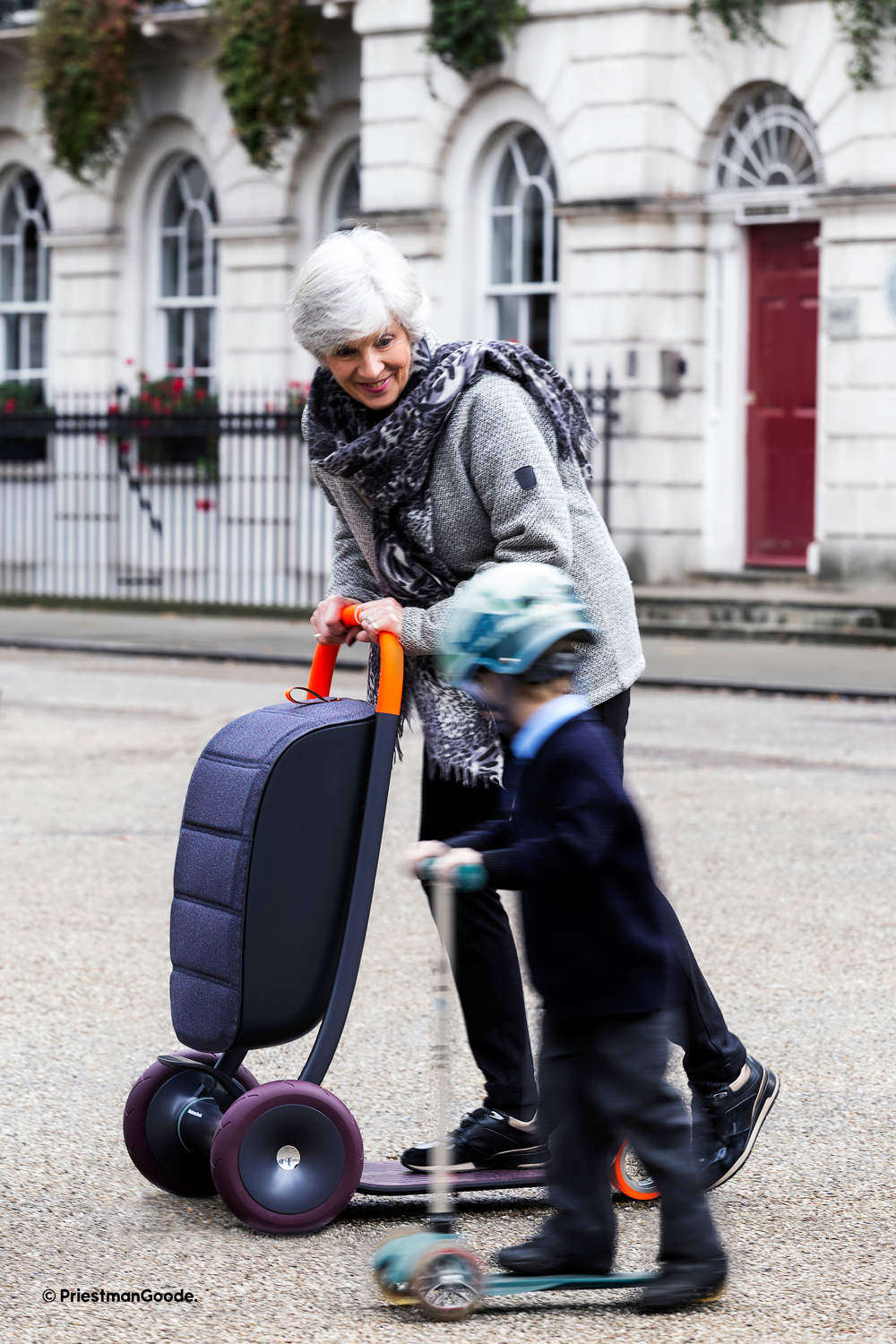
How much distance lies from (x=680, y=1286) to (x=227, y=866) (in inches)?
40.5

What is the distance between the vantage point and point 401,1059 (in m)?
4.81

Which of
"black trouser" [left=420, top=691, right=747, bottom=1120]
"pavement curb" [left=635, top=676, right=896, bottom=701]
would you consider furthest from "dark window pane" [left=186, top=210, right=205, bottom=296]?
"black trouser" [left=420, top=691, right=747, bottom=1120]

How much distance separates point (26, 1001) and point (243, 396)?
15344 millimetres

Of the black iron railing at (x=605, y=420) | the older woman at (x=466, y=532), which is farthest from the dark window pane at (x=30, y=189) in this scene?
the older woman at (x=466, y=532)

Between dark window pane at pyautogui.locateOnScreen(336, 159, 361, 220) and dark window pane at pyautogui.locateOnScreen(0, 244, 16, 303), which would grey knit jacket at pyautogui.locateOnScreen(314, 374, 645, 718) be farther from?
dark window pane at pyautogui.locateOnScreen(0, 244, 16, 303)

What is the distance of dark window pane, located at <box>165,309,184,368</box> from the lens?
853 inches

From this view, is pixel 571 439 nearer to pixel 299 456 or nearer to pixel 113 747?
pixel 113 747

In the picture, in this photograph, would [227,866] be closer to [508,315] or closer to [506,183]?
[508,315]

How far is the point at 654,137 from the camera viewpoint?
17.0 meters

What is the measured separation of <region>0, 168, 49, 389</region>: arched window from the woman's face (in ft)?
64.8

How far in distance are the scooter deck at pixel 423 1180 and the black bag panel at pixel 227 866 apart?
0.33 metres

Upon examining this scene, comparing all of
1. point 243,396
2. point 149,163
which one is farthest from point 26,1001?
point 149,163

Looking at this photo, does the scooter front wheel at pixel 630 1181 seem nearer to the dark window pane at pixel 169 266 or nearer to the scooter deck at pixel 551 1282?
the scooter deck at pixel 551 1282

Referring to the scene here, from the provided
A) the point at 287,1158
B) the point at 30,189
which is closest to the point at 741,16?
the point at 30,189
